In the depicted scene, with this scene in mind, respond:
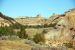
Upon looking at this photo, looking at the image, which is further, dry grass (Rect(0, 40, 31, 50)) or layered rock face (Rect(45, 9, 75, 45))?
layered rock face (Rect(45, 9, 75, 45))

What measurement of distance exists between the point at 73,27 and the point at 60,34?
4.28 meters

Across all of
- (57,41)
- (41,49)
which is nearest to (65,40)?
(57,41)

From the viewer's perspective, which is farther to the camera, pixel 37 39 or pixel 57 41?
pixel 57 41

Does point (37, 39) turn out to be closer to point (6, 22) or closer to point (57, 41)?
point (57, 41)

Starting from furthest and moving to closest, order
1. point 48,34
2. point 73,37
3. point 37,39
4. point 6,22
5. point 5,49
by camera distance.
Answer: point 6,22 → point 48,34 → point 73,37 → point 37,39 → point 5,49

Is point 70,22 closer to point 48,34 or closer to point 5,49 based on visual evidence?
point 48,34

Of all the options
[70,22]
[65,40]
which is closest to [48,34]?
[65,40]

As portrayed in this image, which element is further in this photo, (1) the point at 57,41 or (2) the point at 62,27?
(2) the point at 62,27

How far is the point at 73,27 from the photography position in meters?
61.0

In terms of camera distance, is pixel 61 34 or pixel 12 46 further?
pixel 61 34

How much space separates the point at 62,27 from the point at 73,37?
6.39 meters

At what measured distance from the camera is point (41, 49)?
2802 cm

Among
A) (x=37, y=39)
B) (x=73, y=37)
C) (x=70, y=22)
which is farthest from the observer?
(x=70, y=22)

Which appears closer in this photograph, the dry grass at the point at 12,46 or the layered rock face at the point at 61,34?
the dry grass at the point at 12,46
